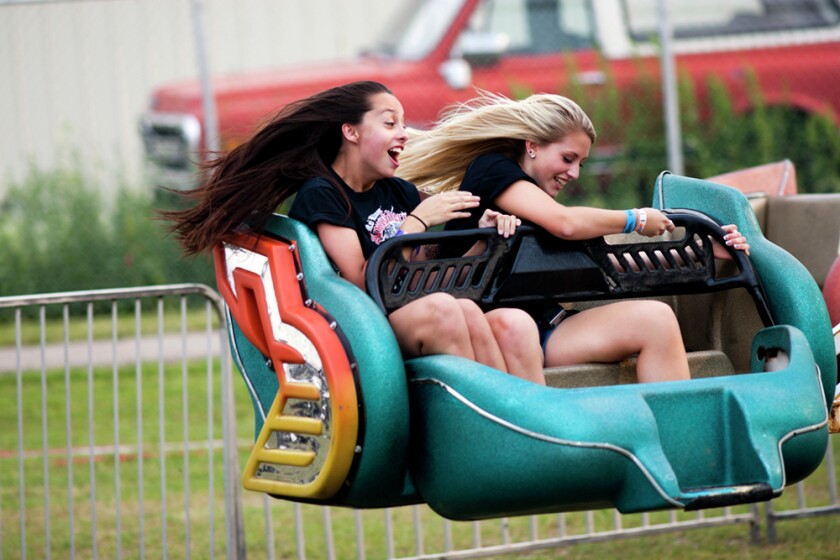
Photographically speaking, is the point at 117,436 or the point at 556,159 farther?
the point at 117,436

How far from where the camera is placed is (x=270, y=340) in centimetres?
312

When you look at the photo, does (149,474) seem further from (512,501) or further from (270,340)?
(512,501)

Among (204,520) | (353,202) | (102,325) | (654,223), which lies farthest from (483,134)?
(102,325)

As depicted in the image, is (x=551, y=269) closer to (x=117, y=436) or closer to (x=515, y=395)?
(x=515, y=395)

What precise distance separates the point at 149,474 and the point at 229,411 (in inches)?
83.3

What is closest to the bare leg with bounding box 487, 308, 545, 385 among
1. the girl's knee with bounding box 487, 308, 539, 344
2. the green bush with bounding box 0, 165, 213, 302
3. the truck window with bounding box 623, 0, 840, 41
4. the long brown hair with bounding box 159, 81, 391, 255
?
the girl's knee with bounding box 487, 308, 539, 344

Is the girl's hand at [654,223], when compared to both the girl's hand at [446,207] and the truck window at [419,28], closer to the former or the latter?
the girl's hand at [446,207]

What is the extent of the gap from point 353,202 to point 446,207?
29 centimetres

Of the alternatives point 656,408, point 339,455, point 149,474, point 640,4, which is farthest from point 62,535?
point 640,4

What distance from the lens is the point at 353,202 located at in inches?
136

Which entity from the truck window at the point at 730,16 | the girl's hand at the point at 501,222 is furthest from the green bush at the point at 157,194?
the girl's hand at the point at 501,222

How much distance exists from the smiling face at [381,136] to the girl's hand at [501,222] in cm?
32

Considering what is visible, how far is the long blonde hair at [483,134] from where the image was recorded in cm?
343

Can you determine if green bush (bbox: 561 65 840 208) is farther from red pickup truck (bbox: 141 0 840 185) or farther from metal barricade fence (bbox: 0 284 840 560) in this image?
metal barricade fence (bbox: 0 284 840 560)
